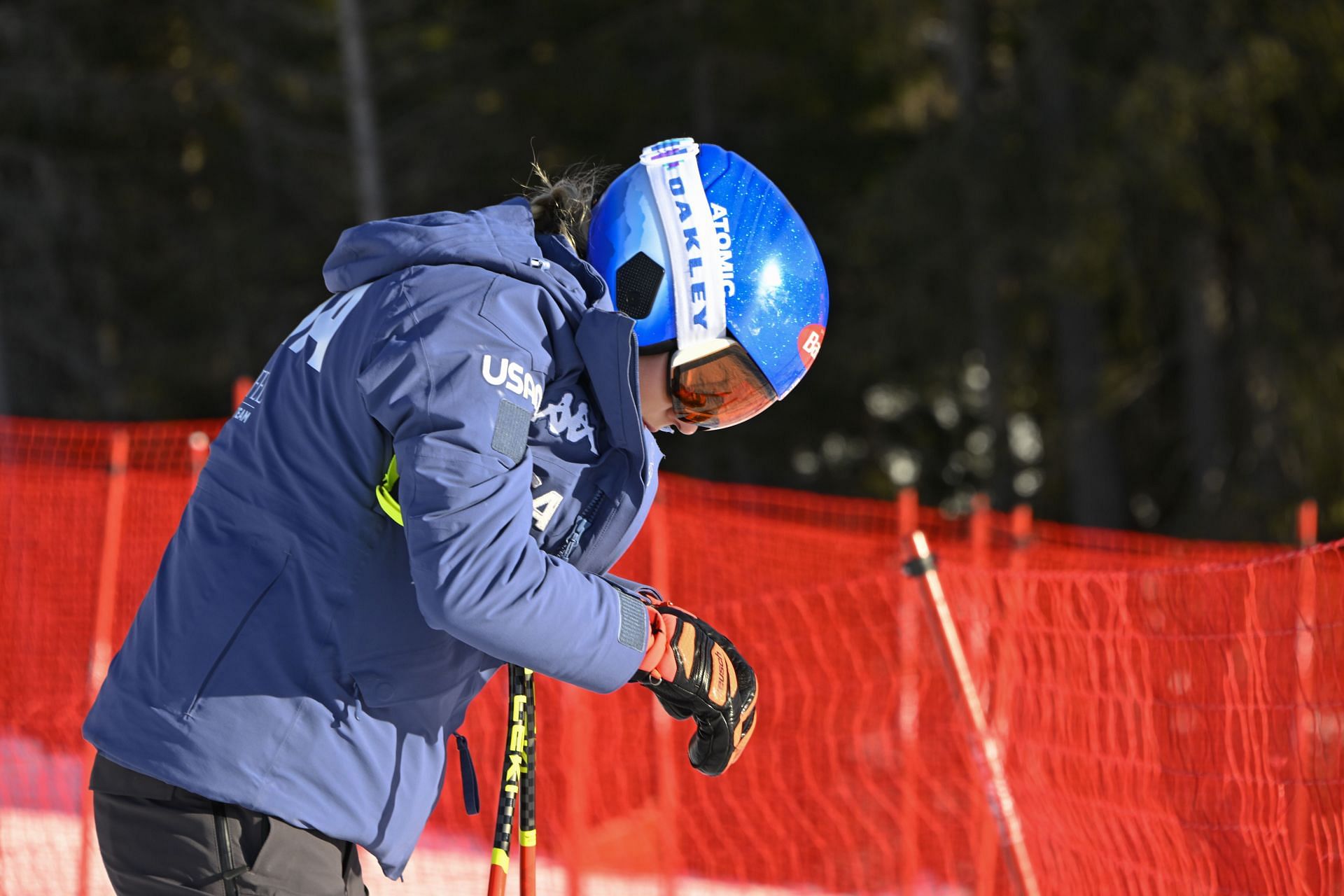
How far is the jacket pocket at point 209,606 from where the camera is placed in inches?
73.2

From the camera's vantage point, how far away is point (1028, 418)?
1798 cm

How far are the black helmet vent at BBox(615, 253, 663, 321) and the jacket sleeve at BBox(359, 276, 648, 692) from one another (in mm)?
313

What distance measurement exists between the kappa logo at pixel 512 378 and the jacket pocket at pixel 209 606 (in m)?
0.40

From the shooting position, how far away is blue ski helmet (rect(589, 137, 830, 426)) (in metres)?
2.11

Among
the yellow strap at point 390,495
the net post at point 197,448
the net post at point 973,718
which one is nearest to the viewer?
the yellow strap at point 390,495

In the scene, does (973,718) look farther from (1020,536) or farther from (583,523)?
(1020,536)

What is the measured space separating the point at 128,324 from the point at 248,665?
21162 mm

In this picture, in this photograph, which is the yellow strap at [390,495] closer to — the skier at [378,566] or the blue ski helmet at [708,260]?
the skier at [378,566]

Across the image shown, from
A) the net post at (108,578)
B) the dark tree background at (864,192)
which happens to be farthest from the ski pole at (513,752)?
the dark tree background at (864,192)

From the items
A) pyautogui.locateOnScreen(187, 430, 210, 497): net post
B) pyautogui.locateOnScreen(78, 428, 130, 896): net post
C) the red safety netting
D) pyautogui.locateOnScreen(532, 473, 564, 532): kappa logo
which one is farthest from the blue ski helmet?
pyautogui.locateOnScreen(78, 428, 130, 896): net post

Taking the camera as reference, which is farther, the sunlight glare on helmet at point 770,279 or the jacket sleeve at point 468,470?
the sunlight glare on helmet at point 770,279

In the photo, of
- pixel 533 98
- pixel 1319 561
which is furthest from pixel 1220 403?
pixel 533 98

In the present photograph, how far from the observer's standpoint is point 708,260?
2.12m

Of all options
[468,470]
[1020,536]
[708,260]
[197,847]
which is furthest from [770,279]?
[1020,536]
